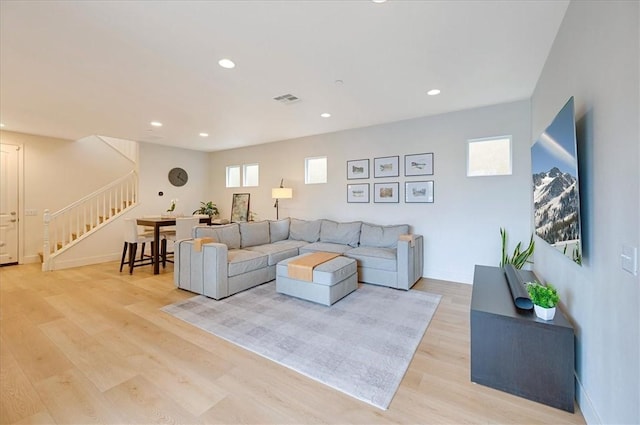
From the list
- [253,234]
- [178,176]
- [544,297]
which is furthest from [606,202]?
[178,176]

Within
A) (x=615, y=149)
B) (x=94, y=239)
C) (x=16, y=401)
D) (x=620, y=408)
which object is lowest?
(x=16, y=401)

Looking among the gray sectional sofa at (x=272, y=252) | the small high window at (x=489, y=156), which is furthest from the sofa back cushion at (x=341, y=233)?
the small high window at (x=489, y=156)

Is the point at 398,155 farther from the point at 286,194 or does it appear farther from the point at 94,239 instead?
the point at 94,239

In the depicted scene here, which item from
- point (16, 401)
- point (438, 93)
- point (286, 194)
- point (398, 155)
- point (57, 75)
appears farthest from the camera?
point (286, 194)

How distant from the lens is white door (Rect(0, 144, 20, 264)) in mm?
5367

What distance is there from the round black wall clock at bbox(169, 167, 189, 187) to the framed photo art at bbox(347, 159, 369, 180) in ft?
14.8

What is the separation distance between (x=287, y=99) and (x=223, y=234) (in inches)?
87.5

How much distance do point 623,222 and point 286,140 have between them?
5.66 metres

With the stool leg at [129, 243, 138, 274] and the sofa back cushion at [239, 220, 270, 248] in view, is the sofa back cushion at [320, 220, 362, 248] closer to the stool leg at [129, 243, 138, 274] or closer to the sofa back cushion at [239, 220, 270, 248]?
the sofa back cushion at [239, 220, 270, 248]

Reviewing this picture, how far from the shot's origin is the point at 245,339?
258 cm

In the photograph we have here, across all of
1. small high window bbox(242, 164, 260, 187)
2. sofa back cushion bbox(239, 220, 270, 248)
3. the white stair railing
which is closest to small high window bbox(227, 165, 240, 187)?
small high window bbox(242, 164, 260, 187)

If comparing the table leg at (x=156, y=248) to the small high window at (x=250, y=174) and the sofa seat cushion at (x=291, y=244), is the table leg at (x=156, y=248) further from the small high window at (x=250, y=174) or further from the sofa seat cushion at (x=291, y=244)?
the small high window at (x=250, y=174)

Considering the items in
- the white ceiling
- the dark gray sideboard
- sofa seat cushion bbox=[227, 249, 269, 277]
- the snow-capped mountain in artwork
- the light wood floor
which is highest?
the white ceiling

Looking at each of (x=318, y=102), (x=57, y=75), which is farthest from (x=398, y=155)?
(x=57, y=75)
